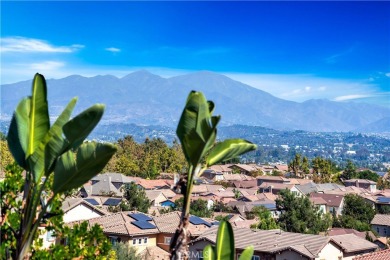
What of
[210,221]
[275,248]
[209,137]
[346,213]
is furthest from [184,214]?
[346,213]

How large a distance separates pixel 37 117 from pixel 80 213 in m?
24.0

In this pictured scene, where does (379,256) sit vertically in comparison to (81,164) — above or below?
below

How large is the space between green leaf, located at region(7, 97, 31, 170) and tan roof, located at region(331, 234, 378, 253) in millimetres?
19951

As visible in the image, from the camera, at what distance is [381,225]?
120 feet

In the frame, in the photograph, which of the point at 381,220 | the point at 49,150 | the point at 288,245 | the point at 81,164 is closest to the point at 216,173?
the point at 381,220

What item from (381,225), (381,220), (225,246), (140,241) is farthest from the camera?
(381,220)

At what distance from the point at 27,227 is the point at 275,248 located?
59.9ft

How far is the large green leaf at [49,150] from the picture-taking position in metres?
3.85

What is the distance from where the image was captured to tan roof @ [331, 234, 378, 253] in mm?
22611

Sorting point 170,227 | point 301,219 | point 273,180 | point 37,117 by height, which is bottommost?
point 301,219

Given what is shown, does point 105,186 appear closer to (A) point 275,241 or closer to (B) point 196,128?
(A) point 275,241

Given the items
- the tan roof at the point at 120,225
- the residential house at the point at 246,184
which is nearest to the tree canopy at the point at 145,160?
the residential house at the point at 246,184

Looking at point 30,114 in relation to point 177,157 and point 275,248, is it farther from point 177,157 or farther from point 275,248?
point 177,157

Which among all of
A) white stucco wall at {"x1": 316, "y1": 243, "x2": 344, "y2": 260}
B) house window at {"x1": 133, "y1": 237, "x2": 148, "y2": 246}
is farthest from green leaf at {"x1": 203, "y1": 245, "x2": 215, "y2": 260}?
house window at {"x1": 133, "y1": 237, "x2": 148, "y2": 246}
